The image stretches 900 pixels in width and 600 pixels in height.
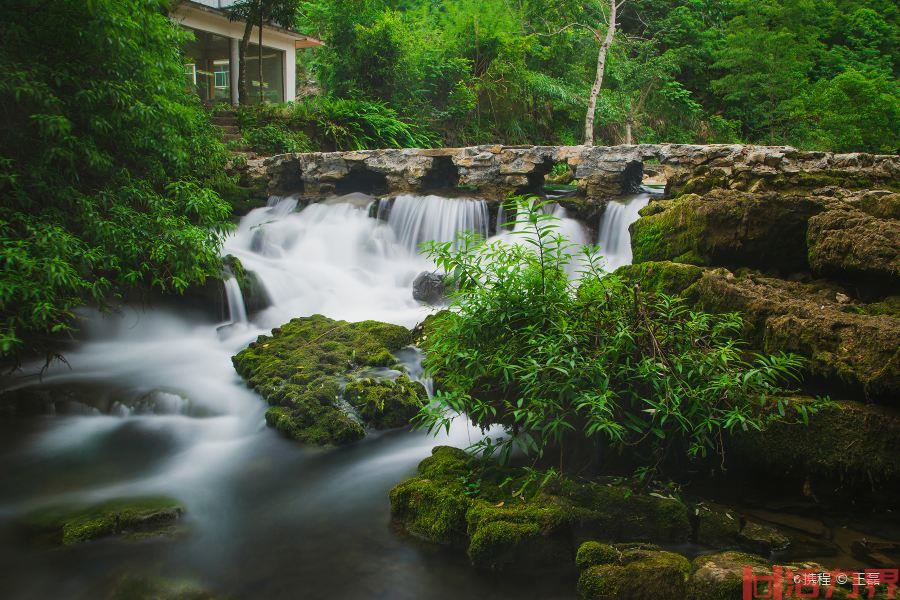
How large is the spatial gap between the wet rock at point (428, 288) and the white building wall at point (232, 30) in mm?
12828

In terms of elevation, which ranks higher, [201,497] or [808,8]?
[808,8]

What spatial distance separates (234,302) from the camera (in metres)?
9.66

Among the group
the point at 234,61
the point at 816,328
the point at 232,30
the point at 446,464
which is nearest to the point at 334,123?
the point at 234,61

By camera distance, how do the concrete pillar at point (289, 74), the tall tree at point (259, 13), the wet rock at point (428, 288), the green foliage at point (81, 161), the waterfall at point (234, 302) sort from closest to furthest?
the green foliage at point (81, 161) < the waterfall at point (234, 302) < the wet rock at point (428, 288) < the tall tree at point (259, 13) < the concrete pillar at point (289, 74)

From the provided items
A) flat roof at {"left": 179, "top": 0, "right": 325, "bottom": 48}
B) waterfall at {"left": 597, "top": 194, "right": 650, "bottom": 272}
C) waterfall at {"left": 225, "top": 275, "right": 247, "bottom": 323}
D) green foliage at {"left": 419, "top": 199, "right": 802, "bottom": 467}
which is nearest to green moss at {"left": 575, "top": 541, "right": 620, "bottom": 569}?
green foliage at {"left": 419, "top": 199, "right": 802, "bottom": 467}

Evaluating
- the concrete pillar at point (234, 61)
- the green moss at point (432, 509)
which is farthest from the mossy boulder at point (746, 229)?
the concrete pillar at point (234, 61)

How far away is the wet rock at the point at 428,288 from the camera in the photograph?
34.0 ft

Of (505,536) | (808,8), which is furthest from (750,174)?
(808,8)

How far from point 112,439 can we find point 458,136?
16.4m

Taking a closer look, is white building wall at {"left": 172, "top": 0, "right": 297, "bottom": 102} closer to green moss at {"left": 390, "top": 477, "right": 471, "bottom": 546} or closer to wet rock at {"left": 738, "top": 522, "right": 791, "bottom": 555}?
green moss at {"left": 390, "top": 477, "right": 471, "bottom": 546}

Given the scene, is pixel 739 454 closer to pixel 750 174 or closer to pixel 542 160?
pixel 750 174

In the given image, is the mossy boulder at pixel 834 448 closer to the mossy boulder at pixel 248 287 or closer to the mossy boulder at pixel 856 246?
the mossy boulder at pixel 856 246

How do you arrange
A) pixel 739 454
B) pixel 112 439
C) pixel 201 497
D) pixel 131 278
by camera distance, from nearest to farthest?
1. pixel 739 454
2. pixel 201 497
3. pixel 112 439
4. pixel 131 278

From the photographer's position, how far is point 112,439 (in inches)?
251
